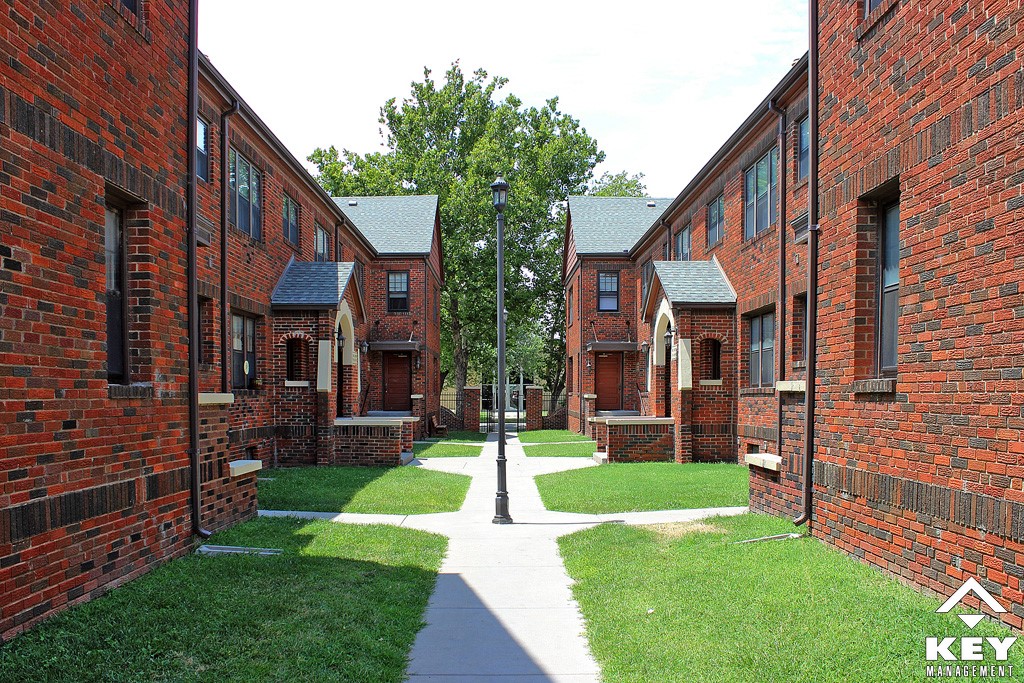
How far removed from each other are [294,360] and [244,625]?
41.9 feet

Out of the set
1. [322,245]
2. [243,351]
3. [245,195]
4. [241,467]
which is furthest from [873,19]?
[322,245]

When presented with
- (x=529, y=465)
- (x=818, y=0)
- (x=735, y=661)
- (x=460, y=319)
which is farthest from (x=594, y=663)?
(x=460, y=319)

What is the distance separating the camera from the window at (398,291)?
28.5 meters

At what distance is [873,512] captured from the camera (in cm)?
666

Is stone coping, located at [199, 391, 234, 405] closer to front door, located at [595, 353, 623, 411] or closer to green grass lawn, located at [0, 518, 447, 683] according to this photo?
green grass lawn, located at [0, 518, 447, 683]

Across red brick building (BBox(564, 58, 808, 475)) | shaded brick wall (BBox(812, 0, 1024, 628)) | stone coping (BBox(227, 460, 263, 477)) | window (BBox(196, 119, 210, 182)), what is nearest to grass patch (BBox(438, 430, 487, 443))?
red brick building (BBox(564, 58, 808, 475))

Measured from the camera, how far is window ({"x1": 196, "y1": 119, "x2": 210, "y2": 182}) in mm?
13182

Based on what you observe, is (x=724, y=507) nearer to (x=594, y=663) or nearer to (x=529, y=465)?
(x=594, y=663)

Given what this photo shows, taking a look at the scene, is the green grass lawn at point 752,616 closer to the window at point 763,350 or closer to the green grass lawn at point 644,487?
the green grass lawn at point 644,487

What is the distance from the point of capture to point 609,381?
93.8 feet

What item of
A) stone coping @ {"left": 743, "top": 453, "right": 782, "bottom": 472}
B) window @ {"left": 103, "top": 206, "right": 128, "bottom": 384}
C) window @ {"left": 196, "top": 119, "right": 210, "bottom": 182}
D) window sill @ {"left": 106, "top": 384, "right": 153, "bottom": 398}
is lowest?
stone coping @ {"left": 743, "top": 453, "right": 782, "bottom": 472}

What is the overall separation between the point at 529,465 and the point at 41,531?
1400cm

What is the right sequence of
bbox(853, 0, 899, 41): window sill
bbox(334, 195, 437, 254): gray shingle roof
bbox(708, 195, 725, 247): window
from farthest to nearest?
bbox(334, 195, 437, 254): gray shingle roof → bbox(708, 195, 725, 247): window → bbox(853, 0, 899, 41): window sill

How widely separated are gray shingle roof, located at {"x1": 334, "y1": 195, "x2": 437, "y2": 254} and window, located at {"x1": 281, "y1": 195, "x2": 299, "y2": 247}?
9316 millimetres
